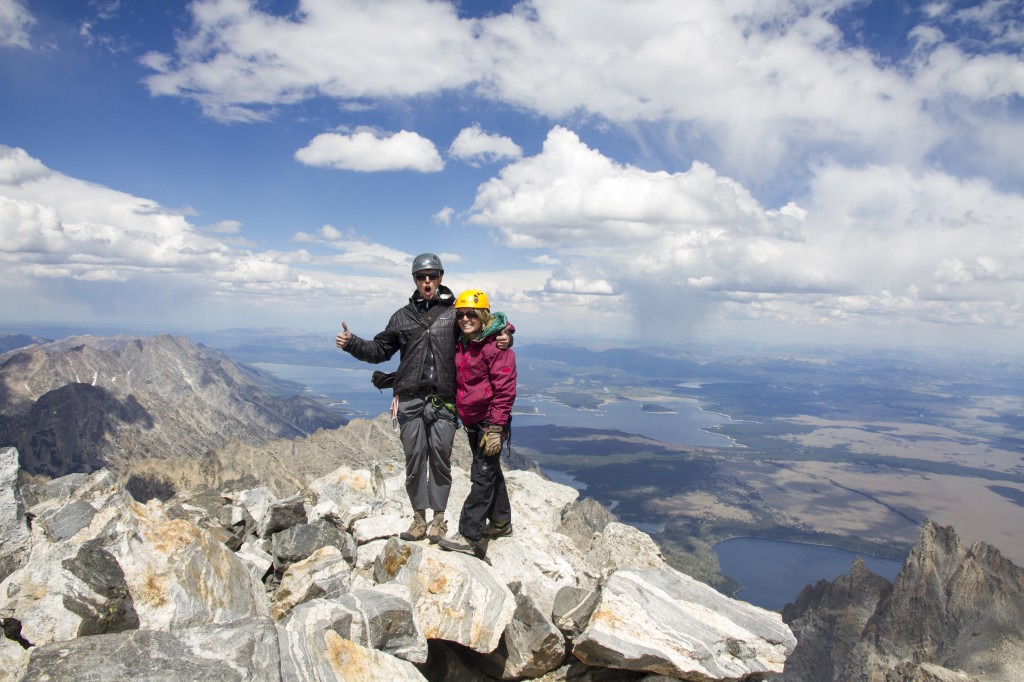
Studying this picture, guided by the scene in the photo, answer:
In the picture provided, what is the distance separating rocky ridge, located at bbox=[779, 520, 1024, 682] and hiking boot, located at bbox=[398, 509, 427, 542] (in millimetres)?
101494

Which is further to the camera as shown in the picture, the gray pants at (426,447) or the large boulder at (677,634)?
the gray pants at (426,447)

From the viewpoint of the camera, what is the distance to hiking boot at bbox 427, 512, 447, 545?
10.5 metres

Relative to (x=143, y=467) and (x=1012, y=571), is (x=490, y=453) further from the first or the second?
(x=143, y=467)

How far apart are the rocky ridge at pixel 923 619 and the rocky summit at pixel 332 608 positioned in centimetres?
9967

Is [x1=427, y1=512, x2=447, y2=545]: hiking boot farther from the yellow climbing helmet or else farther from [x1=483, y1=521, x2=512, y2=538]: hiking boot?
the yellow climbing helmet

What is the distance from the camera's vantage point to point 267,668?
5961 millimetres

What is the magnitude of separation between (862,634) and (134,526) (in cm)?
13087

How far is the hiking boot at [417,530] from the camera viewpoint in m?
10.7

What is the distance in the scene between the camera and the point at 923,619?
9850 centimetres

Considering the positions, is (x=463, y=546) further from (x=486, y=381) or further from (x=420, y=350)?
(x=420, y=350)

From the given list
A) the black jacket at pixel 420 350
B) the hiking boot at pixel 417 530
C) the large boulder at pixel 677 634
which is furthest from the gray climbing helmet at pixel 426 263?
the large boulder at pixel 677 634

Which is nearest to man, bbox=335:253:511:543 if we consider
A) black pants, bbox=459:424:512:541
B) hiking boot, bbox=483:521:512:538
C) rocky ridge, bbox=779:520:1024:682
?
black pants, bbox=459:424:512:541

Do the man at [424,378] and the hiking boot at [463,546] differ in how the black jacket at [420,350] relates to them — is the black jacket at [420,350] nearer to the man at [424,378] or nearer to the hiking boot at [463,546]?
the man at [424,378]

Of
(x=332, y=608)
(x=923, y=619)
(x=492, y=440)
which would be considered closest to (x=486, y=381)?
(x=492, y=440)
